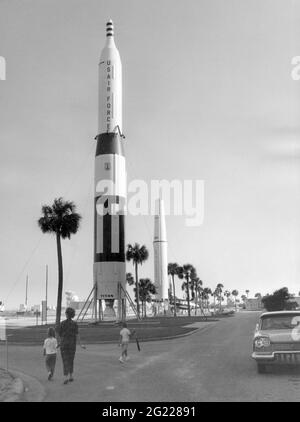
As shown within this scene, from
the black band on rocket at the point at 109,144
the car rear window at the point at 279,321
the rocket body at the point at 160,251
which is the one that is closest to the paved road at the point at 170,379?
the car rear window at the point at 279,321

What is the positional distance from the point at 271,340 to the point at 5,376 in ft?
23.4

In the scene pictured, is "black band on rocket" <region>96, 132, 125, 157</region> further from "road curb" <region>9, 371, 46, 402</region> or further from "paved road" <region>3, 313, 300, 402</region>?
"road curb" <region>9, 371, 46, 402</region>

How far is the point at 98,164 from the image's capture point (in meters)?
49.3

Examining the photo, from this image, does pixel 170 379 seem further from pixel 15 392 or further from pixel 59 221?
pixel 59 221

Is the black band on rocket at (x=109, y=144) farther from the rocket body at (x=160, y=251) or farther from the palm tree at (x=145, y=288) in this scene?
the palm tree at (x=145, y=288)

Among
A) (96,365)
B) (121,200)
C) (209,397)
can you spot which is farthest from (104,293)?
(209,397)

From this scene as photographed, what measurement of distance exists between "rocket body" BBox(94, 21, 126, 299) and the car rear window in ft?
115

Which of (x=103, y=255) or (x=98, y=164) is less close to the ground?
(x=98, y=164)

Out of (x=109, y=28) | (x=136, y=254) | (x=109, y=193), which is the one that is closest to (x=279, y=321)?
(x=109, y=193)

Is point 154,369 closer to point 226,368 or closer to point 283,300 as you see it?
point 226,368

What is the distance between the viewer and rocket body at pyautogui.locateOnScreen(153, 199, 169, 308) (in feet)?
305

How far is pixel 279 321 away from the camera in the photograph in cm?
1402

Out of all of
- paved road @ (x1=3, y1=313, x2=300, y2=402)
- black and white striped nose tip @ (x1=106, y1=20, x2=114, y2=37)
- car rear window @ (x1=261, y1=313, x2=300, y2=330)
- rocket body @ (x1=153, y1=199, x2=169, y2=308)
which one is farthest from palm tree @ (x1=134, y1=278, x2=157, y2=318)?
car rear window @ (x1=261, y1=313, x2=300, y2=330)

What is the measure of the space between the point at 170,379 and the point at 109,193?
37.0 m
